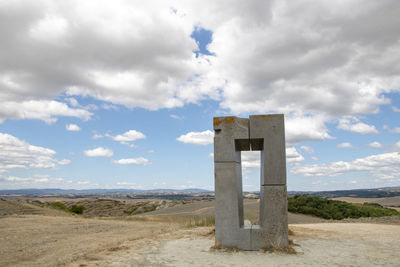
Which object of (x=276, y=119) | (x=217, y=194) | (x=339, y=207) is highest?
(x=276, y=119)

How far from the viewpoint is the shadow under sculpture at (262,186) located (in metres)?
9.21

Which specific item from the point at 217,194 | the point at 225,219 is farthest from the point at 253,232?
the point at 217,194

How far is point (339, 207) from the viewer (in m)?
30.8

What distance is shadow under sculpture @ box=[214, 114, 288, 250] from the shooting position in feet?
30.2

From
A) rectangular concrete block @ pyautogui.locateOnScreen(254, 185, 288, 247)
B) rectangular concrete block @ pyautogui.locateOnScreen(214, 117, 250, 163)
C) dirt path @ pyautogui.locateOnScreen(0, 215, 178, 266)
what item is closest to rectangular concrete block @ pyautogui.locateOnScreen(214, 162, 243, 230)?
rectangular concrete block @ pyautogui.locateOnScreen(214, 117, 250, 163)

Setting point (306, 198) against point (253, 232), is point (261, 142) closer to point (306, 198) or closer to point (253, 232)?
point (253, 232)

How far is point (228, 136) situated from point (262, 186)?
1.88 metres

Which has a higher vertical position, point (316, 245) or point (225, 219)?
point (225, 219)

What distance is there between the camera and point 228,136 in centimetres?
966

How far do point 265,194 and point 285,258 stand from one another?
6.15 ft

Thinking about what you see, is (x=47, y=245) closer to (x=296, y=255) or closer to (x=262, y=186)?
(x=262, y=186)

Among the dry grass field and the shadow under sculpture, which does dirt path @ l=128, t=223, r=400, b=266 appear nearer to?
the dry grass field

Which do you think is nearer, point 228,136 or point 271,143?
point 271,143

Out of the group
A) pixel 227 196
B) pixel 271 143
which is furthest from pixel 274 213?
pixel 271 143
